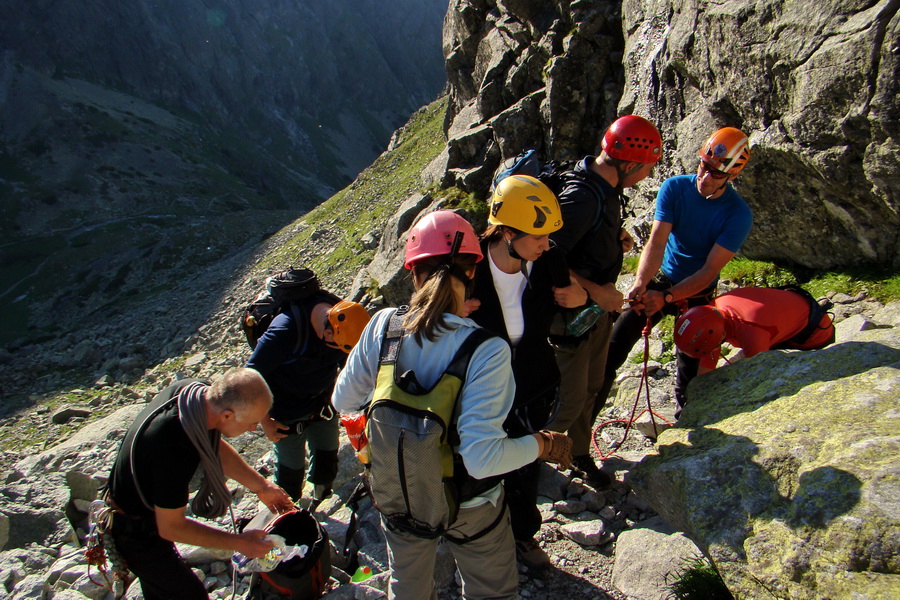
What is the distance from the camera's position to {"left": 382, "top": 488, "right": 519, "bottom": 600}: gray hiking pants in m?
3.26

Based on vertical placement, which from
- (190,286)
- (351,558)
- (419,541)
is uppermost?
(419,541)

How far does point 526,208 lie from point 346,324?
1981mm

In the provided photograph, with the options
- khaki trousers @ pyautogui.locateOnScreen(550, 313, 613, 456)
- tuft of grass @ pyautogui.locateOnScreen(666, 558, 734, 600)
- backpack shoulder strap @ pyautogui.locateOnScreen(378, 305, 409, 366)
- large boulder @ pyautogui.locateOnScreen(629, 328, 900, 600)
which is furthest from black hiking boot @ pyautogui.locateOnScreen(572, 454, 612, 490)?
backpack shoulder strap @ pyautogui.locateOnScreen(378, 305, 409, 366)

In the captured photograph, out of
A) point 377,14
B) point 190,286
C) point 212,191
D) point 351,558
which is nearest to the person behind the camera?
point 351,558

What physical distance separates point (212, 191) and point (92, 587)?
66767 millimetres

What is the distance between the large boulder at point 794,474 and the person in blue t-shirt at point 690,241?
101cm

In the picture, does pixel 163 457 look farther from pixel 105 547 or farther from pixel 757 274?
pixel 757 274

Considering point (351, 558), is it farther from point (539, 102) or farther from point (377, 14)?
point (377, 14)

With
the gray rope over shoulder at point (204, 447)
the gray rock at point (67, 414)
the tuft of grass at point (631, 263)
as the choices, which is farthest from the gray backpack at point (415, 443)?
the gray rock at point (67, 414)

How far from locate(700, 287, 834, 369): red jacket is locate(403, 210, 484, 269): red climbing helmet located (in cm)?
273

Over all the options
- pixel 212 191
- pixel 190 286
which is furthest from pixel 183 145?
pixel 190 286

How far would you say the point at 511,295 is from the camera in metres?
3.81

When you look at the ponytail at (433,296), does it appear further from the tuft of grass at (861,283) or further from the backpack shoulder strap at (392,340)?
the tuft of grass at (861,283)

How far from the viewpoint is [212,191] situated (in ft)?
215
